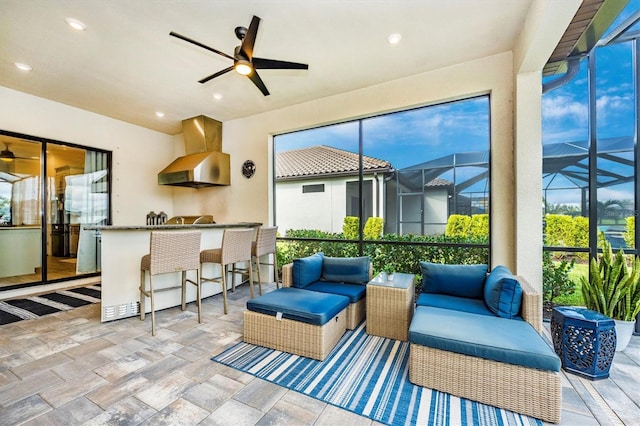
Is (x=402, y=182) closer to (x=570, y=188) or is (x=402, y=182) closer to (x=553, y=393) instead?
(x=570, y=188)

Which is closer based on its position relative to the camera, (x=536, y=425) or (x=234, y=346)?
(x=536, y=425)

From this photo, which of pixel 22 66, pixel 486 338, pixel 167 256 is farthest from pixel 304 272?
pixel 22 66

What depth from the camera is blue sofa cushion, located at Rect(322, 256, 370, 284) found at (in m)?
3.11

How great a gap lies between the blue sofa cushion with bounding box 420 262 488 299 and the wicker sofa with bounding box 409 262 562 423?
295 mm

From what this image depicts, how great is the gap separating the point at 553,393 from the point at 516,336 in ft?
1.06

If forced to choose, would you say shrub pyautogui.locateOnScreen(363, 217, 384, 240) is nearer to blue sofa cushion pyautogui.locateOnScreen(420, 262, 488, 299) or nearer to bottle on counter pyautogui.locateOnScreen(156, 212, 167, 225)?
blue sofa cushion pyautogui.locateOnScreen(420, 262, 488, 299)

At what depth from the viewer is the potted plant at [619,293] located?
231 cm

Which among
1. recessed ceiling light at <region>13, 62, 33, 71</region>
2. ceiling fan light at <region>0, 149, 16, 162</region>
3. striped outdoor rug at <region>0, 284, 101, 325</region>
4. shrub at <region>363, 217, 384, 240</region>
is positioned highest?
recessed ceiling light at <region>13, 62, 33, 71</region>

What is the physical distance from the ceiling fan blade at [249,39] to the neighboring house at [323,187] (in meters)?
2.24

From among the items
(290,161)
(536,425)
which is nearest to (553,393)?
(536,425)

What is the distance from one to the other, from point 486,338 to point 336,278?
5.53ft

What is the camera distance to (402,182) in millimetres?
4020

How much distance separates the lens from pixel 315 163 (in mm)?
5090

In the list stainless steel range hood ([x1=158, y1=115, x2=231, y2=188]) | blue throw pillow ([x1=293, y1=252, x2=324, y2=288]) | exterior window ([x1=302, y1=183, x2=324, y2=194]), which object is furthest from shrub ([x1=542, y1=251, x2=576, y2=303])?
stainless steel range hood ([x1=158, y1=115, x2=231, y2=188])
